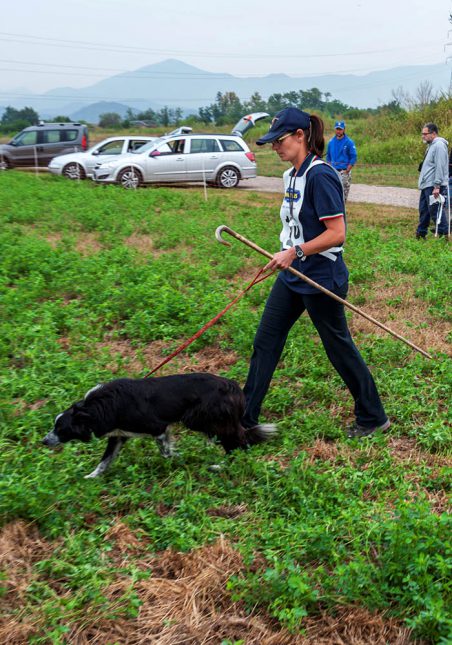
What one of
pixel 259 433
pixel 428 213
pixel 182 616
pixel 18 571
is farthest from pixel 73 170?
pixel 182 616

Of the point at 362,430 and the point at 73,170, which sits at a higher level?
the point at 73,170

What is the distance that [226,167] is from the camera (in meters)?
18.0

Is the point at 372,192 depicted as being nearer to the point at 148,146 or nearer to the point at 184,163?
the point at 184,163

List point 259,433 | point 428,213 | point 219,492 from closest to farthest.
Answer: point 219,492 → point 259,433 → point 428,213

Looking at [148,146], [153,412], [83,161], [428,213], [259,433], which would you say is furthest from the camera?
[83,161]

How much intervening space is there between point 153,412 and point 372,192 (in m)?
15.0

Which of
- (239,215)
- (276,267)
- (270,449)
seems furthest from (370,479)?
(239,215)

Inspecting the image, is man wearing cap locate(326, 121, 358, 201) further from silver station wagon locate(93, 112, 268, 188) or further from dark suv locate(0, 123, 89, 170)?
dark suv locate(0, 123, 89, 170)

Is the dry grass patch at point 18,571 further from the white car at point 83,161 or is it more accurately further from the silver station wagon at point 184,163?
the white car at point 83,161

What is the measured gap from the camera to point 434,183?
10.2m

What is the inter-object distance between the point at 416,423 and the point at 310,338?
5.50 ft

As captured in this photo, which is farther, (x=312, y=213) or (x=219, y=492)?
(x=312, y=213)

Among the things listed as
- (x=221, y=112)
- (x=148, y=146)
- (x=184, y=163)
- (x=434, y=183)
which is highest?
(x=221, y=112)

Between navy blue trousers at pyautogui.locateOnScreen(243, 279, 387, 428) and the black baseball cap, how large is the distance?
974 millimetres
